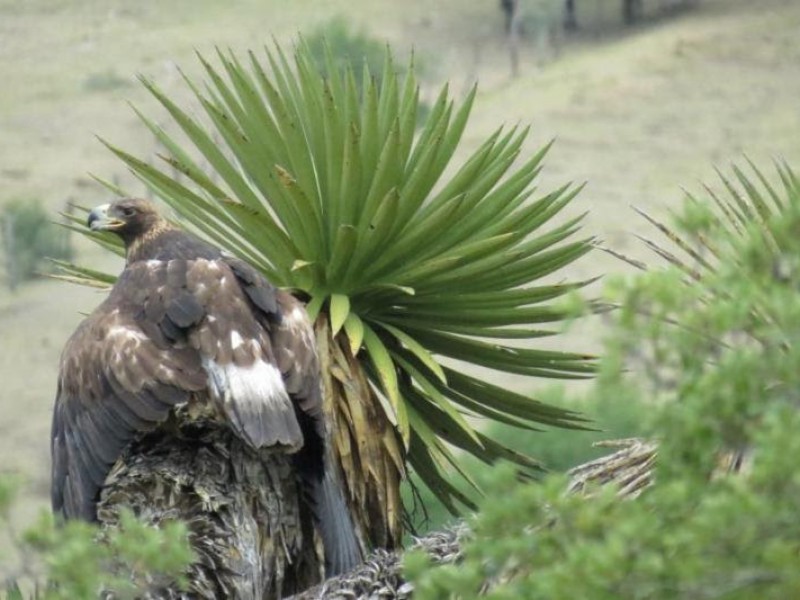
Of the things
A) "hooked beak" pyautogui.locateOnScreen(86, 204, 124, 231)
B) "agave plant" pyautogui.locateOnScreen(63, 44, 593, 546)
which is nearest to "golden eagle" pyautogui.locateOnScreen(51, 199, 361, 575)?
"agave plant" pyautogui.locateOnScreen(63, 44, 593, 546)

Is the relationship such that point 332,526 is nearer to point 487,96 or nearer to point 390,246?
point 390,246

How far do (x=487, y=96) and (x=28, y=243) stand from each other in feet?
45.2

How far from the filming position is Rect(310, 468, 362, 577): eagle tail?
28.1 feet

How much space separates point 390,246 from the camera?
9984mm

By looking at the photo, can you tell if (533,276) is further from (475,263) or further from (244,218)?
(244,218)

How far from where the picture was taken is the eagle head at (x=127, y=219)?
31.1 feet

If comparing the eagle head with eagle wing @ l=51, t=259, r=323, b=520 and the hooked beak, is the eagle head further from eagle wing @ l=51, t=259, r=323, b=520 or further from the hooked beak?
eagle wing @ l=51, t=259, r=323, b=520

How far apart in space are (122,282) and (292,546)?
1298mm

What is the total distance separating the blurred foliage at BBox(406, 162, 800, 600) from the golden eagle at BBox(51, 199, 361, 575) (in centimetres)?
313

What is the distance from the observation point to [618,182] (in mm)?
48438

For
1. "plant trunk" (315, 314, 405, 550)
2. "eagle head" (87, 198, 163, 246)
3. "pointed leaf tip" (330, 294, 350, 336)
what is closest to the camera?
"plant trunk" (315, 314, 405, 550)

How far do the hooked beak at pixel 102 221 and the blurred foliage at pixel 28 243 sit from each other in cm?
3522

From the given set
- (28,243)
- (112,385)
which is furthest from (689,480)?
(28,243)

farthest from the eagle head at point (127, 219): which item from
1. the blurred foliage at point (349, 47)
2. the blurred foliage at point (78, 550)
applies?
the blurred foliage at point (349, 47)
